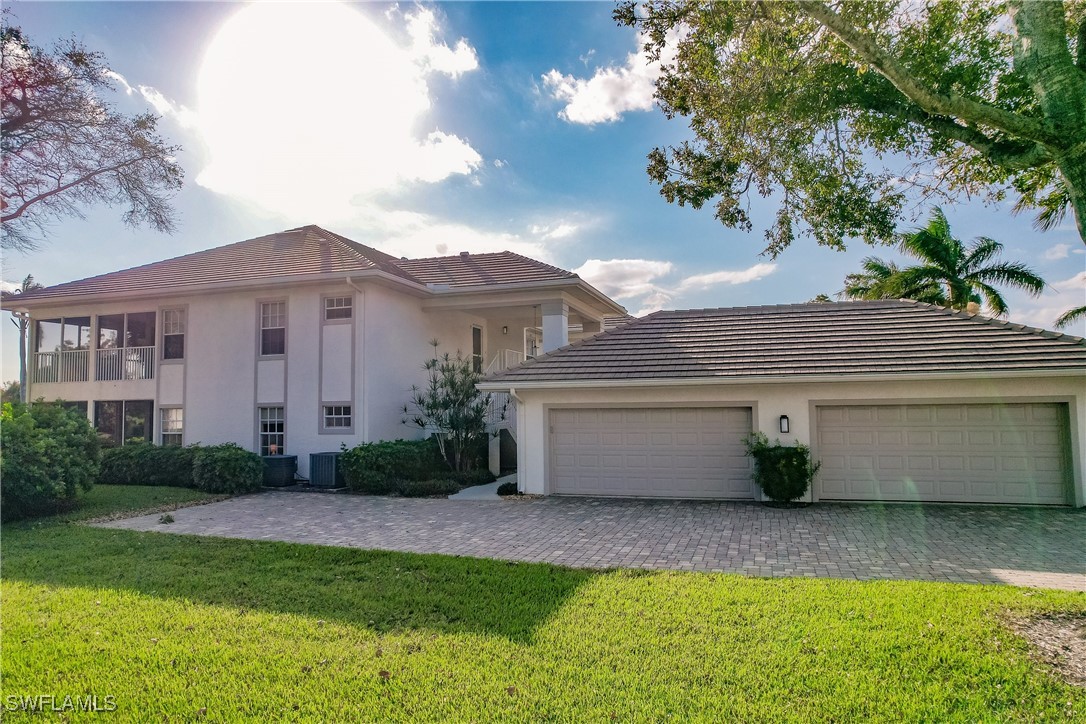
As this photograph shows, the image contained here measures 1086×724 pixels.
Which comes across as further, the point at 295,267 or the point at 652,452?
the point at 295,267

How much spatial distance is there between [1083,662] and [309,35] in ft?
36.1

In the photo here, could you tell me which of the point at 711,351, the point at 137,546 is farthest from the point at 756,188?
the point at 137,546

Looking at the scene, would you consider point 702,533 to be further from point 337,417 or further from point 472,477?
point 337,417

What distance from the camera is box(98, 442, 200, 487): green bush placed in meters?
14.2

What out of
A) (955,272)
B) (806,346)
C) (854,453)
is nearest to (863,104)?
A: (806,346)

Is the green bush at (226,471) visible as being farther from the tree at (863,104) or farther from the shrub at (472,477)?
the tree at (863,104)

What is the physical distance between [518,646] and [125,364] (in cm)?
1784

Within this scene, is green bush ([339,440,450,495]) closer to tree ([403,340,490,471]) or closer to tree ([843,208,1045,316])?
tree ([403,340,490,471])

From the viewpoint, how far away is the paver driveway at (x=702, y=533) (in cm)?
700

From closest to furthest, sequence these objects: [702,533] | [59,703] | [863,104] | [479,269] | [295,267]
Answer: [59,703] < [863,104] < [702,533] < [295,267] < [479,269]

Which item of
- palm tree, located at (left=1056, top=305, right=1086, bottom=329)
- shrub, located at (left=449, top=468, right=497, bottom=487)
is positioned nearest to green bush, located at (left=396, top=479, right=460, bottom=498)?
shrub, located at (left=449, top=468, right=497, bottom=487)

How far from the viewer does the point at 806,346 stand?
12.2 m

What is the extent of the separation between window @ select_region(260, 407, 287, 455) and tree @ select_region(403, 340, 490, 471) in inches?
130

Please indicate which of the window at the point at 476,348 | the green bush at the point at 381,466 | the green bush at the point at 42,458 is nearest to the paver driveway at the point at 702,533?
→ the green bush at the point at 381,466
